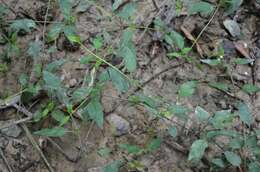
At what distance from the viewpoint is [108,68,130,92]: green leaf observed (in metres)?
1.83

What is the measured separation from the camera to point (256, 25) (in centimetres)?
235

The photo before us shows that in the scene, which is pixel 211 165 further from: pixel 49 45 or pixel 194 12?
pixel 49 45

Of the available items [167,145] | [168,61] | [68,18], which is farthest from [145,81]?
[68,18]

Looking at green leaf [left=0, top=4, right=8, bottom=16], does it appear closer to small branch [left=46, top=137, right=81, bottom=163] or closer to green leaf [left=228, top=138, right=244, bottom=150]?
small branch [left=46, top=137, right=81, bottom=163]

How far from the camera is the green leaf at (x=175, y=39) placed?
84.2 inches

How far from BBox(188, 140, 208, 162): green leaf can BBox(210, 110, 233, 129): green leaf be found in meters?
0.10

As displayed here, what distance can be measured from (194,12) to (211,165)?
853 millimetres

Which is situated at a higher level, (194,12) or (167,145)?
(194,12)

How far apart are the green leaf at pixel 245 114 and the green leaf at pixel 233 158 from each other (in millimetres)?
158

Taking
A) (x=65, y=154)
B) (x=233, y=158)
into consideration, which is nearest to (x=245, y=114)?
(x=233, y=158)

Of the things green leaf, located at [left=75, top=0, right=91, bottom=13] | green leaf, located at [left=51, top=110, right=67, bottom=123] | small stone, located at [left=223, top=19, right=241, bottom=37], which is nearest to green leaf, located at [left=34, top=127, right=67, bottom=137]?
green leaf, located at [left=51, top=110, right=67, bottom=123]

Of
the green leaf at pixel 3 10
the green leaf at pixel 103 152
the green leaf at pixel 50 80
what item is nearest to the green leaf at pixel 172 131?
the green leaf at pixel 103 152

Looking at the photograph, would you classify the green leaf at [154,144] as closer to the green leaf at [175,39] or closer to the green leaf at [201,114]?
the green leaf at [201,114]

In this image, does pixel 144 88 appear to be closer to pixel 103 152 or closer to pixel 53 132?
pixel 103 152
